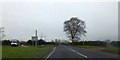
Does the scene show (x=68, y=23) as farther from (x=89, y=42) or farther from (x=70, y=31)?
(x=89, y=42)

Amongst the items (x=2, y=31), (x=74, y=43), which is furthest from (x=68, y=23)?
(x=2, y=31)

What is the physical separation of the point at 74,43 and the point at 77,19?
14773mm

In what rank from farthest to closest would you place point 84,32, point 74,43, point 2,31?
1. point 74,43
2. point 84,32
3. point 2,31

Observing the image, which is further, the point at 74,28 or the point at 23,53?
the point at 74,28

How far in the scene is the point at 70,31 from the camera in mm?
122000

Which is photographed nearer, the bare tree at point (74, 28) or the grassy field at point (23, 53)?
the grassy field at point (23, 53)

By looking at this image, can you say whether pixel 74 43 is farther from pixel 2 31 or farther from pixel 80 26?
pixel 2 31

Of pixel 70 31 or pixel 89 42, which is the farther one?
pixel 89 42

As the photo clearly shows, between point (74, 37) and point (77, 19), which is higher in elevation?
point (77, 19)

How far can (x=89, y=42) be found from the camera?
14125 centimetres

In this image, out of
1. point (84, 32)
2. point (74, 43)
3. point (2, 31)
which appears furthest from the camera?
point (74, 43)

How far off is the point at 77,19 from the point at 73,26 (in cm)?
380

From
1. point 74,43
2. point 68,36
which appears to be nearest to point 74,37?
point 68,36

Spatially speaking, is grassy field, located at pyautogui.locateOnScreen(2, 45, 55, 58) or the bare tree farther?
the bare tree
